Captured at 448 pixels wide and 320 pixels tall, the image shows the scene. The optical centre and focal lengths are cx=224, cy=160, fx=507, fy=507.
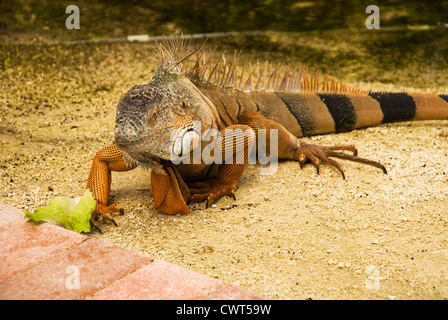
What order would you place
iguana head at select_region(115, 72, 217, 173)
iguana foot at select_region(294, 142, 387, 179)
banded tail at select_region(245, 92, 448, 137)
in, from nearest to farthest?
iguana head at select_region(115, 72, 217, 173), iguana foot at select_region(294, 142, 387, 179), banded tail at select_region(245, 92, 448, 137)

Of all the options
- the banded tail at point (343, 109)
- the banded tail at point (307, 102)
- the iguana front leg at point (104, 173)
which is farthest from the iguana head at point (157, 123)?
the banded tail at point (343, 109)

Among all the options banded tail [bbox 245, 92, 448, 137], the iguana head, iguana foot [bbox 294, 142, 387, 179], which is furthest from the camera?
banded tail [bbox 245, 92, 448, 137]

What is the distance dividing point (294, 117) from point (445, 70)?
2.99 metres

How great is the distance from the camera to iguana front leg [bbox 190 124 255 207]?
11.1ft

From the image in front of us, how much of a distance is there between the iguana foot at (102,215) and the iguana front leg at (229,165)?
52 cm

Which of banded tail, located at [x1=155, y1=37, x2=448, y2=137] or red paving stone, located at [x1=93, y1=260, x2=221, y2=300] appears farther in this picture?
banded tail, located at [x1=155, y1=37, x2=448, y2=137]

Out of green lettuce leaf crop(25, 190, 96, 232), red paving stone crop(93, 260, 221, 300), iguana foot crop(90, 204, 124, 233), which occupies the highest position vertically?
green lettuce leaf crop(25, 190, 96, 232)

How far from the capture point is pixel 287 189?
139 inches

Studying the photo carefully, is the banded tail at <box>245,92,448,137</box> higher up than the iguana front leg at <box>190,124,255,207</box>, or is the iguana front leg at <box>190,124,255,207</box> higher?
Result: the banded tail at <box>245,92,448,137</box>

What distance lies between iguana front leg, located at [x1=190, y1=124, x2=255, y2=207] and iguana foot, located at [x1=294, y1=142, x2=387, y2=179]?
0.55 metres

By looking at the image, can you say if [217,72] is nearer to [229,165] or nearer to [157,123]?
[229,165]

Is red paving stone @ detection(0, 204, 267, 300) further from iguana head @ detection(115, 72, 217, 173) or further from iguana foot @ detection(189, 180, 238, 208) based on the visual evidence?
iguana foot @ detection(189, 180, 238, 208)

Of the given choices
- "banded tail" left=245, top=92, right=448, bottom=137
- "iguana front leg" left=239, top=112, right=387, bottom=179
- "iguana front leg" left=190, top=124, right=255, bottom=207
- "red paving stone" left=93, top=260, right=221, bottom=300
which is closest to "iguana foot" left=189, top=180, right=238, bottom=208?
"iguana front leg" left=190, top=124, right=255, bottom=207
